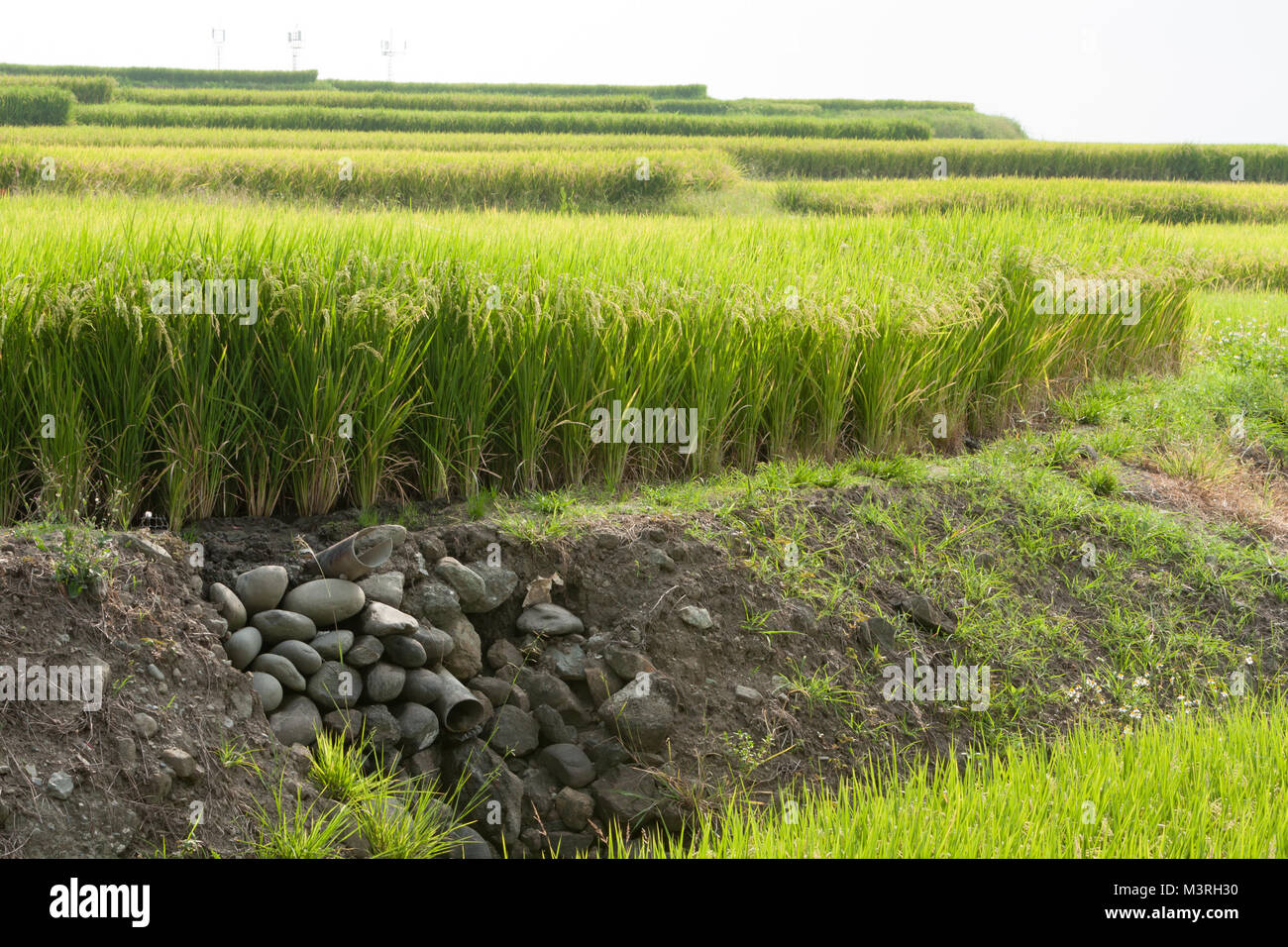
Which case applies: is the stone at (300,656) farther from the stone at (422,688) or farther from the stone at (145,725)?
the stone at (145,725)

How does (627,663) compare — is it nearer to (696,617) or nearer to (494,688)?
(696,617)

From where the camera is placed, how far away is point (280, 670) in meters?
4.03

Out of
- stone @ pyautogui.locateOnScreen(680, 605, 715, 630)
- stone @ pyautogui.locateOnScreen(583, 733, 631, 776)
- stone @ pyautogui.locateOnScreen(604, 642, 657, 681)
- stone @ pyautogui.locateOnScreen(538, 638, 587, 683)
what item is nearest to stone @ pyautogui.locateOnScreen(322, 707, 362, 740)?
stone @ pyautogui.locateOnScreen(538, 638, 587, 683)

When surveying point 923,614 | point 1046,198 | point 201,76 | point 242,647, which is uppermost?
point 201,76

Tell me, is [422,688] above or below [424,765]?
above

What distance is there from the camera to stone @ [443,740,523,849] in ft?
13.3

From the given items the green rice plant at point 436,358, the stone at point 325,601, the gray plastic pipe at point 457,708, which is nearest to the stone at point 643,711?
the gray plastic pipe at point 457,708

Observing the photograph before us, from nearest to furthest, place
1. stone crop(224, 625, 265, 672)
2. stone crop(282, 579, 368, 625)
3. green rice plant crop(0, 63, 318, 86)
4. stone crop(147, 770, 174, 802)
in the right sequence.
Result: stone crop(147, 770, 174, 802), stone crop(224, 625, 265, 672), stone crop(282, 579, 368, 625), green rice plant crop(0, 63, 318, 86)

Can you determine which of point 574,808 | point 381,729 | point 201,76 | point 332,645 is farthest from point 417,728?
point 201,76

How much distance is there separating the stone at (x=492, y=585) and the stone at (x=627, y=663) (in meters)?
0.54

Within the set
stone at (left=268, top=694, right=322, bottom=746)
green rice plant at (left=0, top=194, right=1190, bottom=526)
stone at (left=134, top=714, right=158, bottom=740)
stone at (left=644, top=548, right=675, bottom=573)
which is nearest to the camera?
stone at (left=134, top=714, right=158, bottom=740)

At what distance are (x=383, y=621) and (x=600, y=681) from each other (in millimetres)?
948

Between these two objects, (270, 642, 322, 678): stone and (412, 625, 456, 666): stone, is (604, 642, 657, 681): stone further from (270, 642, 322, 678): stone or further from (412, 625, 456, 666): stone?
(270, 642, 322, 678): stone
